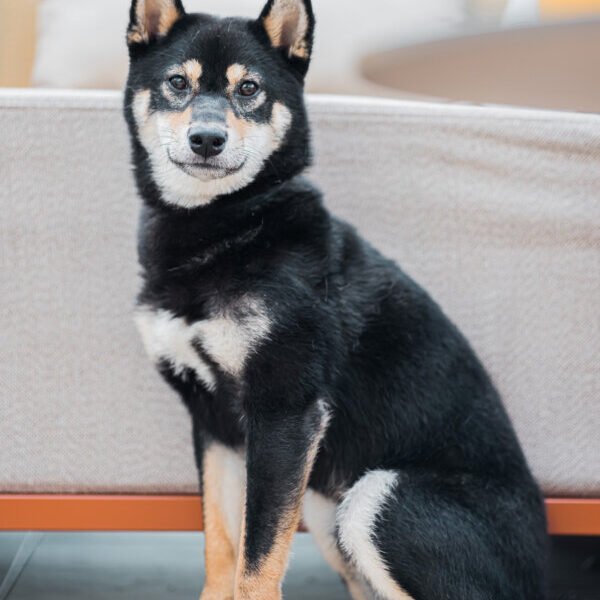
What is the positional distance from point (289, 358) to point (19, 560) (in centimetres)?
94

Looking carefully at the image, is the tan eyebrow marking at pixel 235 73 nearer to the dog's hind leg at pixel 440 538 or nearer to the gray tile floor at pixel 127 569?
the dog's hind leg at pixel 440 538

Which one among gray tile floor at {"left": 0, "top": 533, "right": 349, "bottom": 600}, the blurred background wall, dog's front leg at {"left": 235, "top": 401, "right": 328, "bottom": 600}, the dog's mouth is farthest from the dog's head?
gray tile floor at {"left": 0, "top": 533, "right": 349, "bottom": 600}

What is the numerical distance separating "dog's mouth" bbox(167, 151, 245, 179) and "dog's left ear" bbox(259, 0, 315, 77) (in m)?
0.23

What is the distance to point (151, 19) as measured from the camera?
4.89 ft

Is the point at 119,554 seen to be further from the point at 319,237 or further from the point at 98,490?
the point at 319,237

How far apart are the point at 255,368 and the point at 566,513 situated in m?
0.69

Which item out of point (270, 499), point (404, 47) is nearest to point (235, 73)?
point (404, 47)

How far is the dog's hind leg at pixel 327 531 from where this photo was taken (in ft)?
4.98

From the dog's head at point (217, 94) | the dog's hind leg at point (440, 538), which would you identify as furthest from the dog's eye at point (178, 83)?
the dog's hind leg at point (440, 538)

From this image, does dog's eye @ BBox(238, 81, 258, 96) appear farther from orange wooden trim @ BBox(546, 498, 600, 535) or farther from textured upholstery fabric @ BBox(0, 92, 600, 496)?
orange wooden trim @ BBox(546, 498, 600, 535)

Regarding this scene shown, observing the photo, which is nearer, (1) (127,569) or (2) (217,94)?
(2) (217,94)

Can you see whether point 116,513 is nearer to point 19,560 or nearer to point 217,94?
point 19,560

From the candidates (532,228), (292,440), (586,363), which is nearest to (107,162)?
(292,440)

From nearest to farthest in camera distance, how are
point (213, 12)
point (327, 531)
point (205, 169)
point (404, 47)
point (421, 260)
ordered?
point (404, 47) < point (205, 169) < point (327, 531) < point (421, 260) < point (213, 12)
